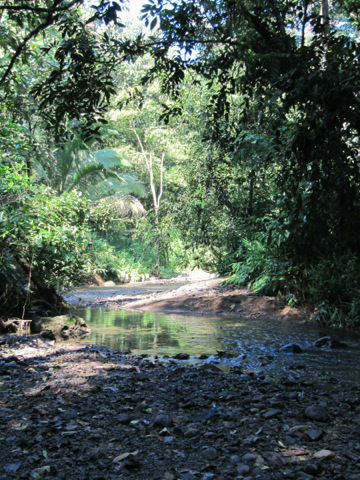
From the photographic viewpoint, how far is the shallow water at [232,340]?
20.5 ft

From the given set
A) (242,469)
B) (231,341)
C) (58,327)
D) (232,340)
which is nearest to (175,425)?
(242,469)

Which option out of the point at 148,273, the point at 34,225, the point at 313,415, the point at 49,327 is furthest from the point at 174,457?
the point at 148,273

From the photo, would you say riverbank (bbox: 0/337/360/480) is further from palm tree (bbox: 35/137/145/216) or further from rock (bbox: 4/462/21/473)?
palm tree (bbox: 35/137/145/216)

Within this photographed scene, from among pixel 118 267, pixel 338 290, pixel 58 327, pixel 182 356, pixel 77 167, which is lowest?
pixel 182 356

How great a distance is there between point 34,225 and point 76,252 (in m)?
1.91

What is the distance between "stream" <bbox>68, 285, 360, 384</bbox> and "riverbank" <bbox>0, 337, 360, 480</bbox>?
2.80 ft

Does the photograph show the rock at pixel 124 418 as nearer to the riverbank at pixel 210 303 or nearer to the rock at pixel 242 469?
the rock at pixel 242 469

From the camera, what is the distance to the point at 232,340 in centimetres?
862

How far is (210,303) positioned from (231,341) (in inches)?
201

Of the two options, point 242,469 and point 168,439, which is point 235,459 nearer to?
point 242,469

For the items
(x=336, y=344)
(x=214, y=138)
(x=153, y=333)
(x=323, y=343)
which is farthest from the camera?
(x=153, y=333)

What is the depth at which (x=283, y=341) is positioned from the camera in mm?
8492

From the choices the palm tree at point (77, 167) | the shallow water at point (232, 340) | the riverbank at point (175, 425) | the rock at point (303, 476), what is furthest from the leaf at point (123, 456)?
the palm tree at point (77, 167)

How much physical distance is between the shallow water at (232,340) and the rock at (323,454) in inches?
111
